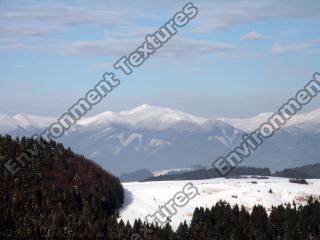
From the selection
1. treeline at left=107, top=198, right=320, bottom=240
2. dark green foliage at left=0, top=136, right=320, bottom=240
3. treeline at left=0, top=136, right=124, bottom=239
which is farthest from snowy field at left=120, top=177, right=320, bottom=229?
treeline at left=107, top=198, right=320, bottom=240

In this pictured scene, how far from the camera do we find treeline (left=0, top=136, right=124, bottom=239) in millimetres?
88000

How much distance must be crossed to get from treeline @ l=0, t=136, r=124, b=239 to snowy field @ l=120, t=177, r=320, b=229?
4.69 metres

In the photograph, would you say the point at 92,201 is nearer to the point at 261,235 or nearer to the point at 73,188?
the point at 73,188

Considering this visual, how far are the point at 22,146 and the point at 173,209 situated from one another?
3546 cm

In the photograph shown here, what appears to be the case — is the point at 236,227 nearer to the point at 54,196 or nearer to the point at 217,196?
the point at 217,196

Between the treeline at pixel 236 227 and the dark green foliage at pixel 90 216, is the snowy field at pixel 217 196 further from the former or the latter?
the treeline at pixel 236 227

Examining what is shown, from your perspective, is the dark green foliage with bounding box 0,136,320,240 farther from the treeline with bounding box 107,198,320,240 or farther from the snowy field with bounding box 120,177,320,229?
the snowy field with bounding box 120,177,320,229

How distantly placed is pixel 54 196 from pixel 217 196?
37117 millimetres

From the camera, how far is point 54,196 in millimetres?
105062

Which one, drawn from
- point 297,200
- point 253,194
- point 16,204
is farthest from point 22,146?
point 297,200

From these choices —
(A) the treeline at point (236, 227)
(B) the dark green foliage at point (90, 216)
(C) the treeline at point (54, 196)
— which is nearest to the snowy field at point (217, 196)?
(B) the dark green foliage at point (90, 216)

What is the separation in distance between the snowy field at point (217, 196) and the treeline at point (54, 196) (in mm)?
4690

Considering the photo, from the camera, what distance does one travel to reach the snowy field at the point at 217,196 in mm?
115000

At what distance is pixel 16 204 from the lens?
97.2 m
